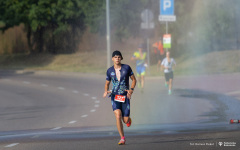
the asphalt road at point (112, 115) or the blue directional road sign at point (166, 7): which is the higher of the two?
the blue directional road sign at point (166, 7)

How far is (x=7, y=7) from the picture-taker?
45500mm

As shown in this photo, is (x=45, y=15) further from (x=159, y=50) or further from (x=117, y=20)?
(x=159, y=50)

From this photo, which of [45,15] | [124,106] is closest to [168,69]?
[124,106]

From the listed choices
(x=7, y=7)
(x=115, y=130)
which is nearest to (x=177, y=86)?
(x=115, y=130)

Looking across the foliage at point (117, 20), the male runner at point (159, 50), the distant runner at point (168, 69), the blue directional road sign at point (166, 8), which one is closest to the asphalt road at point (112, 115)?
the distant runner at point (168, 69)

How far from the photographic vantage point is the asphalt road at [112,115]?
10.4 m

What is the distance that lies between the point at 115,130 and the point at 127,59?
99.5 ft

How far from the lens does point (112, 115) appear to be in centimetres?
1605

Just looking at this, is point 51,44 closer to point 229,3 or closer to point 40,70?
point 40,70
